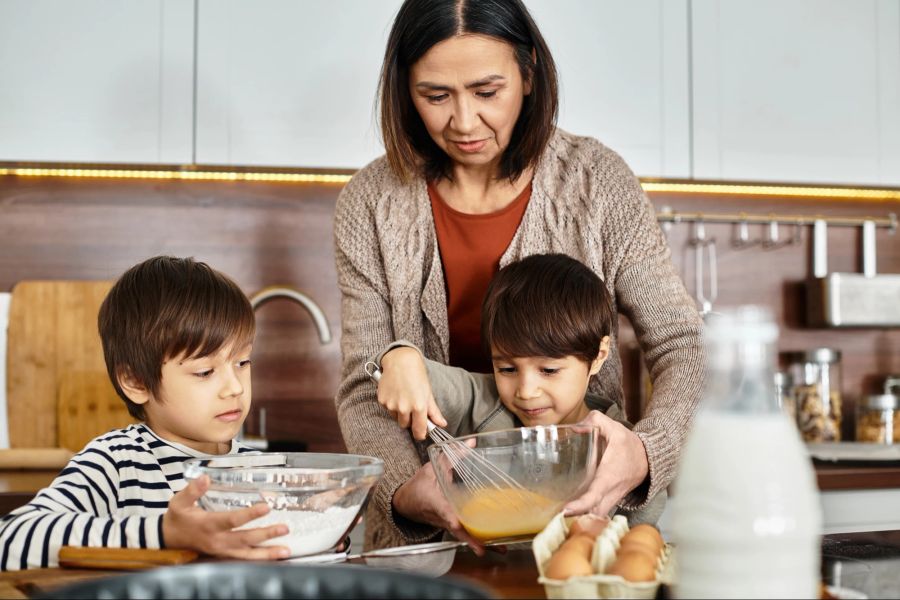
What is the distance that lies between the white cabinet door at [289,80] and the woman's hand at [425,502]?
1363mm

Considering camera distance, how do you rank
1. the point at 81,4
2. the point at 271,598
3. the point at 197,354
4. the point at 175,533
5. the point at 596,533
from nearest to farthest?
the point at 271,598, the point at 596,533, the point at 175,533, the point at 197,354, the point at 81,4

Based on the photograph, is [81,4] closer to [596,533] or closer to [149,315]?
[149,315]

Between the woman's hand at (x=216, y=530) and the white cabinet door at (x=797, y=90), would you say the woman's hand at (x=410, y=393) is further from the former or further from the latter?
the white cabinet door at (x=797, y=90)

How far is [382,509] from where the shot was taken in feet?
3.90

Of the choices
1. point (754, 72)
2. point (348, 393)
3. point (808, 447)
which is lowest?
point (808, 447)

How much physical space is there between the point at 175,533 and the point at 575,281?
75cm

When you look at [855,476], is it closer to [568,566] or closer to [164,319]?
[164,319]

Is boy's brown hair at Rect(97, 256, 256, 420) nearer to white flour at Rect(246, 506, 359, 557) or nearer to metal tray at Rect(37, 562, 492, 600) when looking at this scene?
white flour at Rect(246, 506, 359, 557)

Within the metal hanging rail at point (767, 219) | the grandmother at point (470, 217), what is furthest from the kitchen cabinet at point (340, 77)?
the grandmother at point (470, 217)

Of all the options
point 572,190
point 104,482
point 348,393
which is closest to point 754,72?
point 572,190

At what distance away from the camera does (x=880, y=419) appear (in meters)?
2.60

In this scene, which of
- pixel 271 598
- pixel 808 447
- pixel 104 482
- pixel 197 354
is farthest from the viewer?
pixel 808 447

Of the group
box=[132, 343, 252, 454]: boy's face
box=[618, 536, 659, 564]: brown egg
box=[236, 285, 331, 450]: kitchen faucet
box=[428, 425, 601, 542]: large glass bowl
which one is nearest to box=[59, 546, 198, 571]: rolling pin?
box=[428, 425, 601, 542]: large glass bowl

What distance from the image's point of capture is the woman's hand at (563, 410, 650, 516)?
40.1 inches
